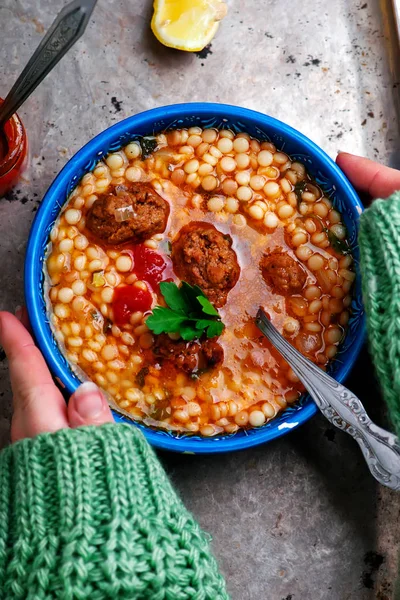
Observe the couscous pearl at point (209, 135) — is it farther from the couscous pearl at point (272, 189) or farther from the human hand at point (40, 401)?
the human hand at point (40, 401)

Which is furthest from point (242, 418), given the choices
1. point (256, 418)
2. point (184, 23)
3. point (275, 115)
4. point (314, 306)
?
point (184, 23)

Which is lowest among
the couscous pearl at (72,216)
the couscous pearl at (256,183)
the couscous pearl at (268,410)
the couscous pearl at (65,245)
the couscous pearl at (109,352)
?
the couscous pearl at (109,352)

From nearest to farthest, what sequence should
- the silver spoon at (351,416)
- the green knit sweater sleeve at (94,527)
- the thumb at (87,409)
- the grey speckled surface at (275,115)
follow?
the green knit sweater sleeve at (94,527) → the thumb at (87,409) → the silver spoon at (351,416) → the grey speckled surface at (275,115)

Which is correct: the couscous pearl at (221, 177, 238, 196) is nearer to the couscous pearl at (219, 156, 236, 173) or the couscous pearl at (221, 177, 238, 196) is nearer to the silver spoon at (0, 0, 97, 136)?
the couscous pearl at (219, 156, 236, 173)

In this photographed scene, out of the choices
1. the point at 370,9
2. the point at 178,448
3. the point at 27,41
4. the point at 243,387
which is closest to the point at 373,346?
the point at 243,387

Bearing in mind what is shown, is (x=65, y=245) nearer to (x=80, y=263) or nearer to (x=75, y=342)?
(x=80, y=263)

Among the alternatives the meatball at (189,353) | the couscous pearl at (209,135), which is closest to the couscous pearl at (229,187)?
the couscous pearl at (209,135)

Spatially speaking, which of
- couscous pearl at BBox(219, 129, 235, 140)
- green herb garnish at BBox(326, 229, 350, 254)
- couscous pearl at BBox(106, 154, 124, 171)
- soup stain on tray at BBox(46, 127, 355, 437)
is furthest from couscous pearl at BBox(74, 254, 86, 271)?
green herb garnish at BBox(326, 229, 350, 254)
